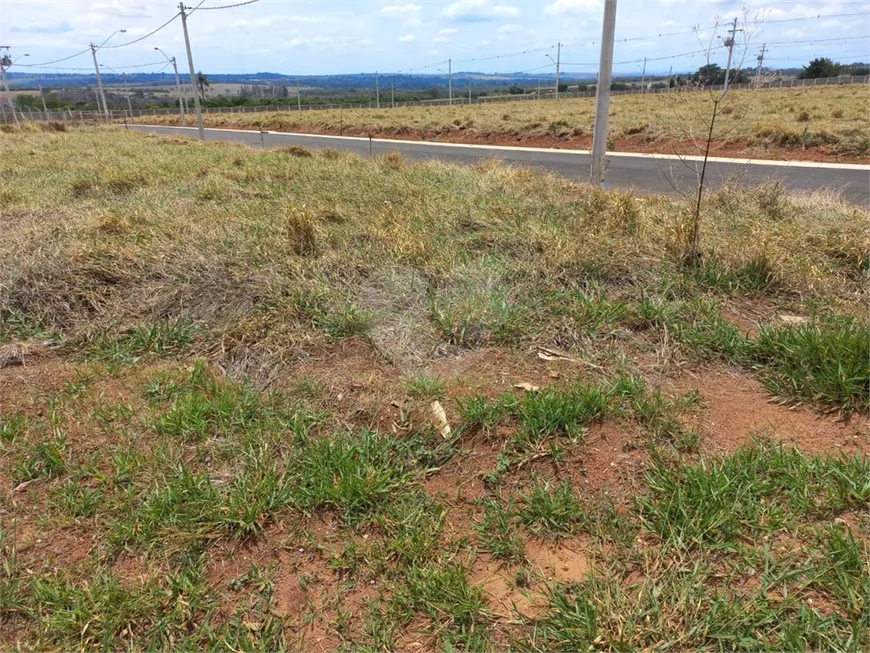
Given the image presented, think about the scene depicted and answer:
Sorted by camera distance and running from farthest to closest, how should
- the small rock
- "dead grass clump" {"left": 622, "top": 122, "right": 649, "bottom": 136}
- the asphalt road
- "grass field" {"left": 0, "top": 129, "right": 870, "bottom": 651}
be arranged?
"dead grass clump" {"left": 622, "top": 122, "right": 649, "bottom": 136} < the asphalt road < the small rock < "grass field" {"left": 0, "top": 129, "right": 870, "bottom": 651}

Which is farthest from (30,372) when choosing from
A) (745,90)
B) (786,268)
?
(745,90)

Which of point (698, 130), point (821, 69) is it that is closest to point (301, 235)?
point (698, 130)

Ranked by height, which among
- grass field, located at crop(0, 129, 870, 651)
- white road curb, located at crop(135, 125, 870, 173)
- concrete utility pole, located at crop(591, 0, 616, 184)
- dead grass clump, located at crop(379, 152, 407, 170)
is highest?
concrete utility pole, located at crop(591, 0, 616, 184)

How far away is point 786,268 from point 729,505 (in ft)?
10.1

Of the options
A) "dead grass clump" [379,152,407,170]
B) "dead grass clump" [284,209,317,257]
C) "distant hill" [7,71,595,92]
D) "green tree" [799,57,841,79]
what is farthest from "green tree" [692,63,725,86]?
"distant hill" [7,71,595,92]

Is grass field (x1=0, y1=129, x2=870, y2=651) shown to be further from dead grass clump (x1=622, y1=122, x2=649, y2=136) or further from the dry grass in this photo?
dead grass clump (x1=622, y1=122, x2=649, y2=136)

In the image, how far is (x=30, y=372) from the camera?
383cm

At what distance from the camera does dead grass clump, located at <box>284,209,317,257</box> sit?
17.9 feet

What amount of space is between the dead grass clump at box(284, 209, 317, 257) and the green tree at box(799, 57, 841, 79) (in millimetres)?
66766

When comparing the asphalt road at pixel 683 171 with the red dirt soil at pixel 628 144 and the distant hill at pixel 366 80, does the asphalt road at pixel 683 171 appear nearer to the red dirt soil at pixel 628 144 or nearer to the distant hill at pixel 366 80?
the red dirt soil at pixel 628 144

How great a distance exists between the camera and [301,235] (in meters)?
5.56

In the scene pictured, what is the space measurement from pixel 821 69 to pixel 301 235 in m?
68.8

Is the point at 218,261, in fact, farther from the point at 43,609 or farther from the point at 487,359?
the point at 43,609

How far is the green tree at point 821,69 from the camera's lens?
185 ft
